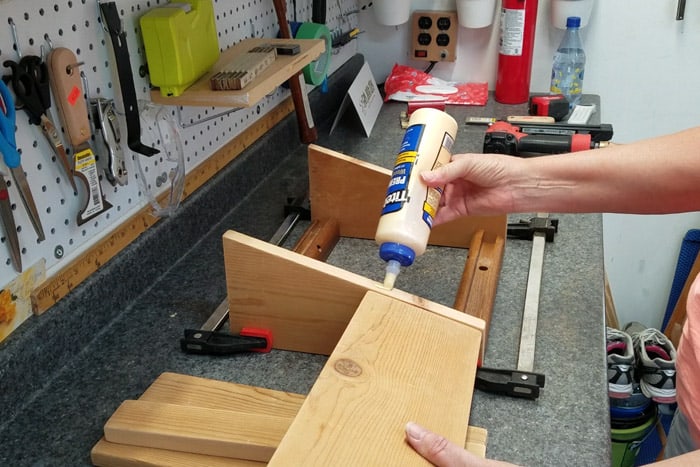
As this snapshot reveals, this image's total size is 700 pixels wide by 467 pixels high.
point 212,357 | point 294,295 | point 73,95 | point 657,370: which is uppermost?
point 73,95

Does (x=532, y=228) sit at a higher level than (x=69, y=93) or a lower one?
lower

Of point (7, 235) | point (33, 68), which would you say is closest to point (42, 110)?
point (33, 68)

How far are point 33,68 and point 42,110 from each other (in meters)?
0.05

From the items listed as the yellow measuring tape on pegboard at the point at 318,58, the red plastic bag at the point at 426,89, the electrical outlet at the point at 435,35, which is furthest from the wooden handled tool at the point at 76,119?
the electrical outlet at the point at 435,35

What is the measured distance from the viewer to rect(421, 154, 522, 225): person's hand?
3.20 feet

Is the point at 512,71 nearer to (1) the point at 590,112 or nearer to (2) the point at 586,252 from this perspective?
(1) the point at 590,112

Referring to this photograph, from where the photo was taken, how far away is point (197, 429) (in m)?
0.71

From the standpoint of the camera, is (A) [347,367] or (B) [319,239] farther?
(B) [319,239]

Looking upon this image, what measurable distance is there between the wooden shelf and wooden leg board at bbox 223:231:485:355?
0.22 metres

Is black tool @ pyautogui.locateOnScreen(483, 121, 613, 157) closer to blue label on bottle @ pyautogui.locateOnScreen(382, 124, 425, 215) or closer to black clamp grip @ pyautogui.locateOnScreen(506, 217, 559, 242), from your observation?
black clamp grip @ pyautogui.locateOnScreen(506, 217, 559, 242)

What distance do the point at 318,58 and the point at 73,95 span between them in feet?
2.64

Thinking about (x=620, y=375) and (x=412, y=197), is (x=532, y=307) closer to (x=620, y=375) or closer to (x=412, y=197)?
(x=412, y=197)

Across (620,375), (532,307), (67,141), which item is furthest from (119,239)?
(620,375)

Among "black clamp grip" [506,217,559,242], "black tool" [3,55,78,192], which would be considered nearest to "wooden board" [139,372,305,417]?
"black tool" [3,55,78,192]
